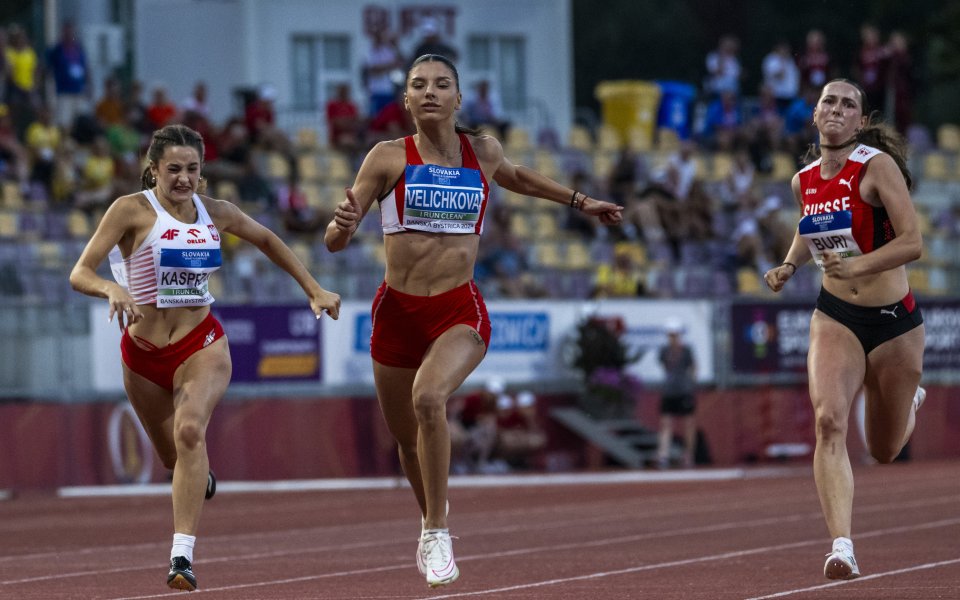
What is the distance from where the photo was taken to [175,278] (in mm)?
8969

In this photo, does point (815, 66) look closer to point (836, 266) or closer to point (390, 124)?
point (390, 124)

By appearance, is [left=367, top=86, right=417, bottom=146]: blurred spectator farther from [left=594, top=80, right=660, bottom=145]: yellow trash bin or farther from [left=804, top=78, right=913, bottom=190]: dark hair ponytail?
[left=804, top=78, right=913, bottom=190]: dark hair ponytail

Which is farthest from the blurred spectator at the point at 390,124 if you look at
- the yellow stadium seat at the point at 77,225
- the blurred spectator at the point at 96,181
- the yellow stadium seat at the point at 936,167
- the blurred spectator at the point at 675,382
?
the yellow stadium seat at the point at 936,167

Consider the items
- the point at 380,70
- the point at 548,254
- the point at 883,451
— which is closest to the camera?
the point at 883,451

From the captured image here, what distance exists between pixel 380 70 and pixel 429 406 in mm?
18018

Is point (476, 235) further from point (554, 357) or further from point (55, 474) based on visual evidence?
point (554, 357)

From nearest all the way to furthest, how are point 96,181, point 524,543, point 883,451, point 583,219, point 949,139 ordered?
point 883,451 → point 524,543 → point 96,181 → point 583,219 → point 949,139

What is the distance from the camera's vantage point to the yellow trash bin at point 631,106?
30766 millimetres

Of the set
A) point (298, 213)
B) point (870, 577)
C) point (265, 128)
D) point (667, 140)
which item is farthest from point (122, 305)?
point (667, 140)

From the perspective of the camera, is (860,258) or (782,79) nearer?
(860,258)

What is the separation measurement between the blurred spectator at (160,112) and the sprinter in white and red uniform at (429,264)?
49.4 feet

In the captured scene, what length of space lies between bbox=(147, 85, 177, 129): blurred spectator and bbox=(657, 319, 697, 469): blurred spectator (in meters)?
6.97

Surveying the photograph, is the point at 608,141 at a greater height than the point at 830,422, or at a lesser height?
greater

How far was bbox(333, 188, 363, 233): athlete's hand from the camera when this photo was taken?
8492mm
